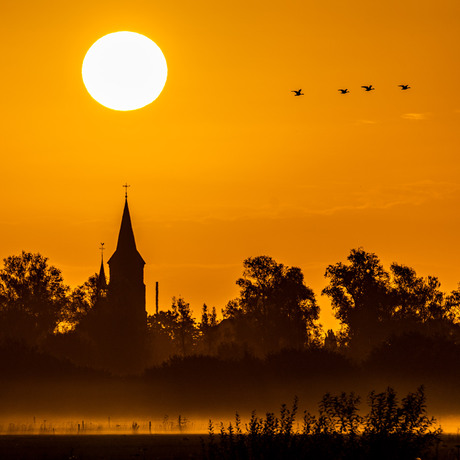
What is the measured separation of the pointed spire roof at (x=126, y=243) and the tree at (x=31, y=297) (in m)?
57.9

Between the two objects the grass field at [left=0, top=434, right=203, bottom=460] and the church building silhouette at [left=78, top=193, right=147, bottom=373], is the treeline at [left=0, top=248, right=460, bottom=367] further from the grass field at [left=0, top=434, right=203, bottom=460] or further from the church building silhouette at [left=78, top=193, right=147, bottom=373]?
the grass field at [left=0, top=434, right=203, bottom=460]

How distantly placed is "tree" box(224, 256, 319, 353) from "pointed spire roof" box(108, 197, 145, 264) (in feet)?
198

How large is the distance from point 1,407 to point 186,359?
14.1 meters

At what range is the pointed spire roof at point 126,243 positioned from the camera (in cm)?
18338

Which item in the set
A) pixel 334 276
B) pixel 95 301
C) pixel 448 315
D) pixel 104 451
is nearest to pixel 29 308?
pixel 95 301

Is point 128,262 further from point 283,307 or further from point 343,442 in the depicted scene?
point 343,442

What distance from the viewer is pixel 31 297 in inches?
4850

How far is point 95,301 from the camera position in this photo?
130375 mm

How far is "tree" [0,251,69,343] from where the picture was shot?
4815 inches

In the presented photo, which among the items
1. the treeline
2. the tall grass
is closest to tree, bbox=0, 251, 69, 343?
the treeline

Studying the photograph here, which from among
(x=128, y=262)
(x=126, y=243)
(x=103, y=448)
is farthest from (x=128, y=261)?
(x=103, y=448)

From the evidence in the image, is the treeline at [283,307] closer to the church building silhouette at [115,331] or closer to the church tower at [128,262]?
the church building silhouette at [115,331]

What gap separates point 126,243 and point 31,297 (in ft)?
202

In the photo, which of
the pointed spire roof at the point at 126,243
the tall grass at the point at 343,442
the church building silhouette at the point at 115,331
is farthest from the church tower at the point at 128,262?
the tall grass at the point at 343,442
